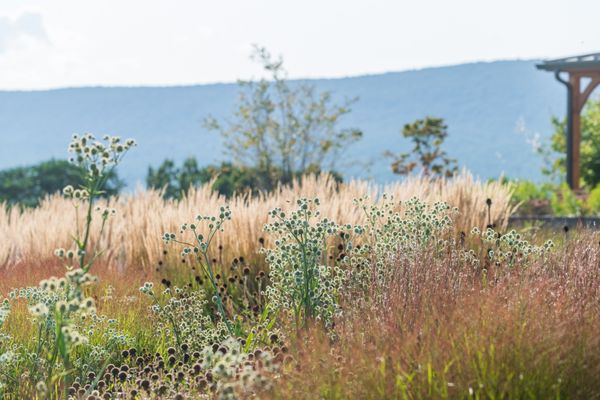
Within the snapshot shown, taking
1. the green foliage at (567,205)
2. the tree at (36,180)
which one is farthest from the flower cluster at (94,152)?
the tree at (36,180)

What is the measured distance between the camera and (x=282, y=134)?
1958 centimetres

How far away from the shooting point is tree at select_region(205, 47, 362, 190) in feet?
62.9

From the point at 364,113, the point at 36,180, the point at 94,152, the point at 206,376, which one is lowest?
the point at 206,376

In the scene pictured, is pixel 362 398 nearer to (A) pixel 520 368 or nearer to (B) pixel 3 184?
(A) pixel 520 368

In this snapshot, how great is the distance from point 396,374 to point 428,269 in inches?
51.4

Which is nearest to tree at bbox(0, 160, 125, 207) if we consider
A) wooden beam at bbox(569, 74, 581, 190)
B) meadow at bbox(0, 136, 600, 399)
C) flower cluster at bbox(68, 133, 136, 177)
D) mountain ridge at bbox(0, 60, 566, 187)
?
wooden beam at bbox(569, 74, 581, 190)

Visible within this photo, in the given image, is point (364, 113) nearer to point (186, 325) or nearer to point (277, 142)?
point (277, 142)

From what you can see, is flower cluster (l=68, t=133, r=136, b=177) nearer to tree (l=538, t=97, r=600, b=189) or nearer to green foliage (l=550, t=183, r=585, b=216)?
green foliage (l=550, t=183, r=585, b=216)

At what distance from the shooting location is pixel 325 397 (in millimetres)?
3090

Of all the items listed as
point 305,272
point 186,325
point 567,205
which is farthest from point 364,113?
point 305,272

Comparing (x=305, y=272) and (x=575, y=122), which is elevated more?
(x=575, y=122)

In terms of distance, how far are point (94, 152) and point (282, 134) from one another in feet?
52.6

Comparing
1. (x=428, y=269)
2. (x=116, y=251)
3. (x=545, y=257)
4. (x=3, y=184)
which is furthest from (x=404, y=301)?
(x=3, y=184)

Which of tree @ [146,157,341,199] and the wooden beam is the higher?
the wooden beam
